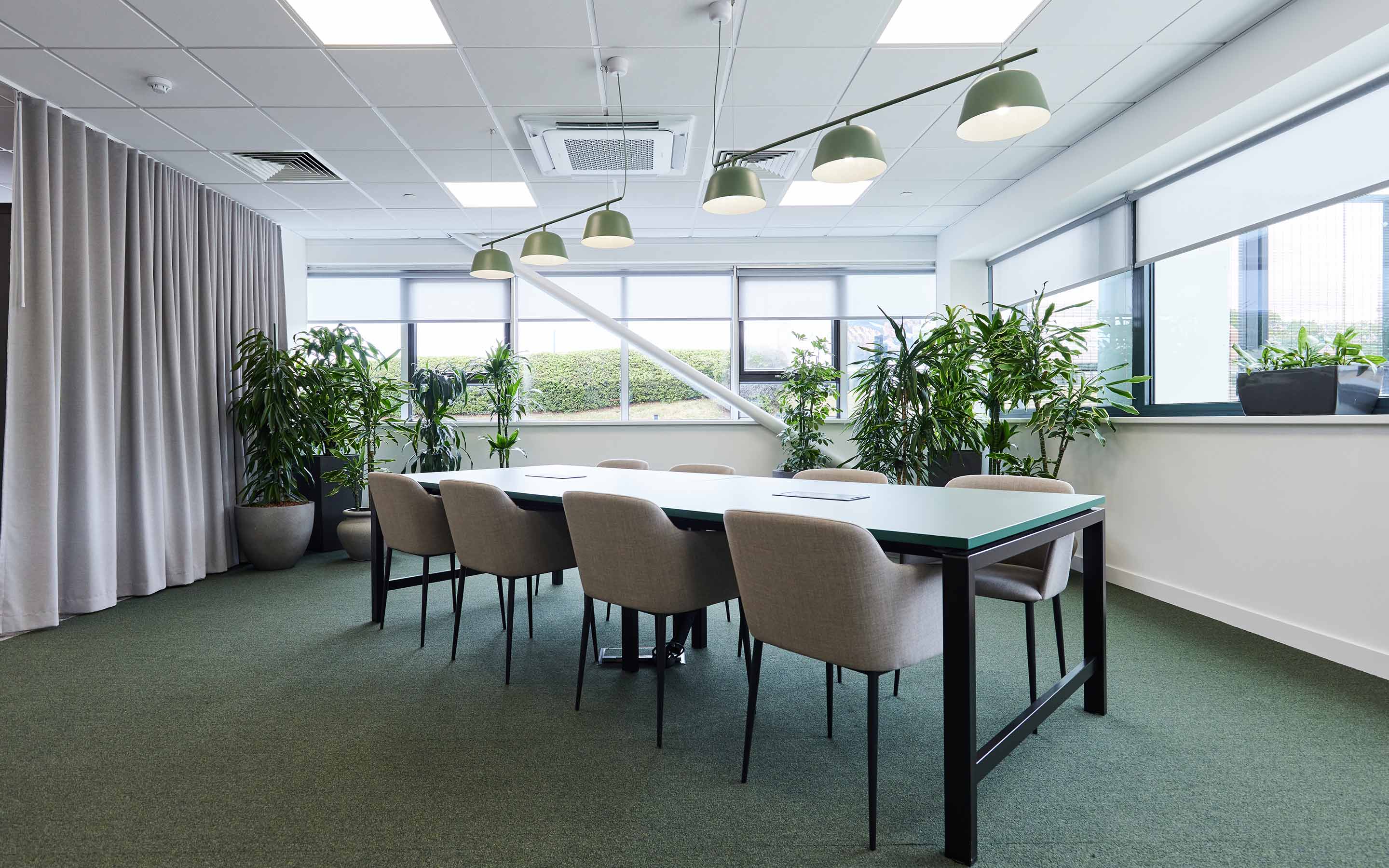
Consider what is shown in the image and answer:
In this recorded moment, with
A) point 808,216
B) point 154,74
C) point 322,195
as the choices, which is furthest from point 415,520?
point 808,216

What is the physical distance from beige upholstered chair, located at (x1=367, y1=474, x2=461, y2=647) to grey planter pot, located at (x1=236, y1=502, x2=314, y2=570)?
7.26 feet

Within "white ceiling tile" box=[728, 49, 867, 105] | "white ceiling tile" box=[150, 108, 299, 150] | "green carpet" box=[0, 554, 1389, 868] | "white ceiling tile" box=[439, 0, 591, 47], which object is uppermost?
"white ceiling tile" box=[728, 49, 867, 105]

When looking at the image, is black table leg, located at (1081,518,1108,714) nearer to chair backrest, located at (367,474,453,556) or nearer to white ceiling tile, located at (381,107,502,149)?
chair backrest, located at (367,474,453,556)

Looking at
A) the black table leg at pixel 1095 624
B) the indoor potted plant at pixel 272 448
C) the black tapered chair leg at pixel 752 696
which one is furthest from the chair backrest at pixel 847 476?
the indoor potted plant at pixel 272 448

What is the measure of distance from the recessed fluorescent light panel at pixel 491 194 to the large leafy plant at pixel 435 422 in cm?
157

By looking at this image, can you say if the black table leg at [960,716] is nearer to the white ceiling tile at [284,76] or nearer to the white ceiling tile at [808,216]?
the white ceiling tile at [284,76]

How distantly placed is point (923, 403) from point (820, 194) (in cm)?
194

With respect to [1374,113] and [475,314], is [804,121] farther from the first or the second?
[475,314]

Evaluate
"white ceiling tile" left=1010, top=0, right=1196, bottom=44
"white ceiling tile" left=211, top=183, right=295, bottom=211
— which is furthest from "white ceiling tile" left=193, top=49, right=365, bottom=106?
"white ceiling tile" left=1010, top=0, right=1196, bottom=44

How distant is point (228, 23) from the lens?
3.17m

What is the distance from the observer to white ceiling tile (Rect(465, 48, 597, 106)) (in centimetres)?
351

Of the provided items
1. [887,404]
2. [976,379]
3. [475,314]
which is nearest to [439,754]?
[887,404]

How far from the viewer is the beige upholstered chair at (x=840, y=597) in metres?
1.77

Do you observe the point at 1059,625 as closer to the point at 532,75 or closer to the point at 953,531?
the point at 953,531
